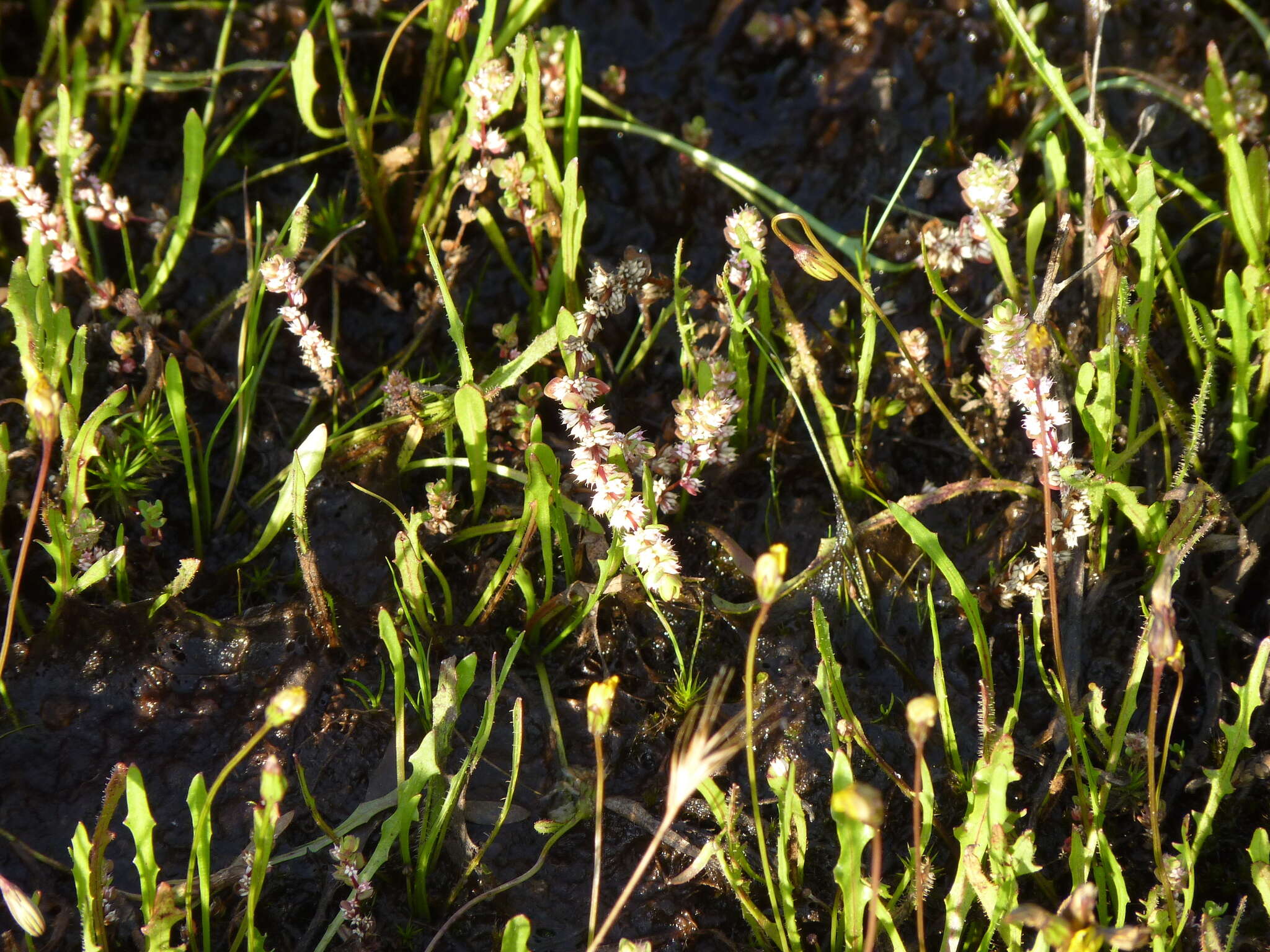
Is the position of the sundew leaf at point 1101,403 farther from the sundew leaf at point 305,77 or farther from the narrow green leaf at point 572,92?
the sundew leaf at point 305,77

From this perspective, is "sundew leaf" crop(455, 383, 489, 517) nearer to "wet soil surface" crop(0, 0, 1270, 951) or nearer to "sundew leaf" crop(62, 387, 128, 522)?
"wet soil surface" crop(0, 0, 1270, 951)

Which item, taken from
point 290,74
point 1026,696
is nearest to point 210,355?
point 290,74

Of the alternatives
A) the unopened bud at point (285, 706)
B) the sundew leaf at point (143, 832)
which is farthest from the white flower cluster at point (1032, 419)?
the sundew leaf at point (143, 832)

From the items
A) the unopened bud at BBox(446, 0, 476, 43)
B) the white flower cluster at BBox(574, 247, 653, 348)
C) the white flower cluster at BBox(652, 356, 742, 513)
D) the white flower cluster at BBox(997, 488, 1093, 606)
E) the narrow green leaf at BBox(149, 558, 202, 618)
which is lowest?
the narrow green leaf at BBox(149, 558, 202, 618)

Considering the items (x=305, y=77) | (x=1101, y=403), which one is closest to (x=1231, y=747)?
(x=1101, y=403)

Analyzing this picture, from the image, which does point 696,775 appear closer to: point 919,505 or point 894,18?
point 919,505

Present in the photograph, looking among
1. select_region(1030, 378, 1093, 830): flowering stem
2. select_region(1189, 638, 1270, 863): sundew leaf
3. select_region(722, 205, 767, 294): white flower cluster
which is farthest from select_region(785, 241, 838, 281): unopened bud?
select_region(1189, 638, 1270, 863): sundew leaf
